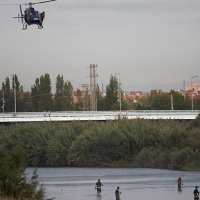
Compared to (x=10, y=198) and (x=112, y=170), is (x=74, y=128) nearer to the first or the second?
(x=112, y=170)

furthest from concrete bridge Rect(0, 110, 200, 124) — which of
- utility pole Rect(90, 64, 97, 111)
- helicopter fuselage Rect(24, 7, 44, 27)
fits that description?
helicopter fuselage Rect(24, 7, 44, 27)

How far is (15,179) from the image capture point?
3275 centimetres

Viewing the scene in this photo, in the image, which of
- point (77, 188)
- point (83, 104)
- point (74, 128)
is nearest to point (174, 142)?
point (74, 128)

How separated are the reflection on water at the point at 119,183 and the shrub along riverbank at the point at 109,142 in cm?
322

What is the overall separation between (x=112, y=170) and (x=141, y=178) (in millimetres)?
11499

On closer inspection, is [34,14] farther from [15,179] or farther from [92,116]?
[92,116]

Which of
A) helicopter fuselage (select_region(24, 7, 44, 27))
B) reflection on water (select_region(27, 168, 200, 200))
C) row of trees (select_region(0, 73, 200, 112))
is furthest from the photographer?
row of trees (select_region(0, 73, 200, 112))

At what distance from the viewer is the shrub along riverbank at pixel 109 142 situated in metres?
75.2

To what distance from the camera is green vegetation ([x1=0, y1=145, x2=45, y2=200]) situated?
3262 centimetres

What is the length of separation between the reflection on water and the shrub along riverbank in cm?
322

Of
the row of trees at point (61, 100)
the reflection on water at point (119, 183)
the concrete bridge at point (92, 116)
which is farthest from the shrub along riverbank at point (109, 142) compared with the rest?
the row of trees at point (61, 100)

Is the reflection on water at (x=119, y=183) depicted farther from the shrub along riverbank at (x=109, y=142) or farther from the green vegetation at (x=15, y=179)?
the green vegetation at (x=15, y=179)

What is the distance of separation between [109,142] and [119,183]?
67.0 ft

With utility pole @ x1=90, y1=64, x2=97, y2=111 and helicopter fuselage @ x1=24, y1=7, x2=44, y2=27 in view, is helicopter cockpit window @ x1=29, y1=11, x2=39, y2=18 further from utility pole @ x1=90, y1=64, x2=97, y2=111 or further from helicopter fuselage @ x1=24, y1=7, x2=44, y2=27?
utility pole @ x1=90, y1=64, x2=97, y2=111
